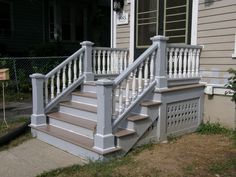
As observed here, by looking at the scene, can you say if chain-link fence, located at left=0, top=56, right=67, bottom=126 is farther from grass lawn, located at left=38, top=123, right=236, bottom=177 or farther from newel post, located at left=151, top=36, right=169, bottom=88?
grass lawn, located at left=38, top=123, right=236, bottom=177

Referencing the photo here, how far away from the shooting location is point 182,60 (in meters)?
6.48

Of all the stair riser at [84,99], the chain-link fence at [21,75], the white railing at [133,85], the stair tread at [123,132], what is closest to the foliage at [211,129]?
the white railing at [133,85]

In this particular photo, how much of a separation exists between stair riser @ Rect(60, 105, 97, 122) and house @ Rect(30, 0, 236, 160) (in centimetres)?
2

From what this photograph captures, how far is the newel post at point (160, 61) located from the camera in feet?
18.5

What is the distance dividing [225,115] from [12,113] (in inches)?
200

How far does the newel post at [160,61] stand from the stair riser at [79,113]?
51.5 inches

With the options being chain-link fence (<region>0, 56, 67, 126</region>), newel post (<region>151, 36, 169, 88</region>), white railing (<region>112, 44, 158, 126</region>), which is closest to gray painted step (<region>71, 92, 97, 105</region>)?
white railing (<region>112, 44, 158, 126</region>)

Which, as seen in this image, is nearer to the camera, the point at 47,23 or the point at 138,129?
the point at 138,129

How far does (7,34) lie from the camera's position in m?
13.9

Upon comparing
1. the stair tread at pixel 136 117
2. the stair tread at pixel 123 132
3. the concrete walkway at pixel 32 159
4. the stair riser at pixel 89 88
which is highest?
the stair riser at pixel 89 88

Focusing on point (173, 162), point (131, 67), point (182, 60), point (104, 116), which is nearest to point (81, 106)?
point (131, 67)

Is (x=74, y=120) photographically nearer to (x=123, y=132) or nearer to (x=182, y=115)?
(x=123, y=132)

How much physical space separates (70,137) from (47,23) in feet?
34.8

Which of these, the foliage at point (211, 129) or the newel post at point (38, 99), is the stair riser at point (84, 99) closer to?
the newel post at point (38, 99)
